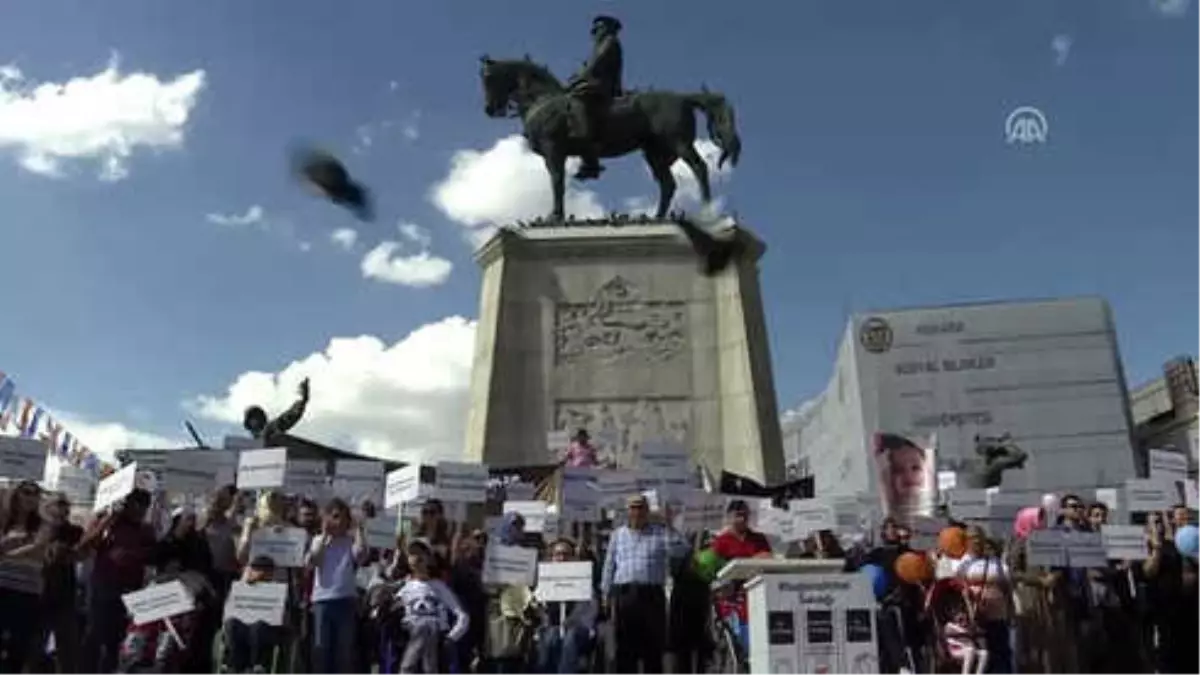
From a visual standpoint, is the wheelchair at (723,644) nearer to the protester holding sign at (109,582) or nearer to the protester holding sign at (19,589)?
the protester holding sign at (109,582)

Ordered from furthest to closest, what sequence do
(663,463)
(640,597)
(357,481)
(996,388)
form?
1. (996,388)
2. (663,463)
3. (357,481)
4. (640,597)

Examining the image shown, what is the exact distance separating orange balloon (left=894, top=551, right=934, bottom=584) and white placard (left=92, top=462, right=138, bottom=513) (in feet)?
21.5

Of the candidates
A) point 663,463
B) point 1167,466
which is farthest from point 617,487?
point 1167,466

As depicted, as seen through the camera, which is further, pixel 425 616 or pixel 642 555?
pixel 642 555

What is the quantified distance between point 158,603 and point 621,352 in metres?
12.4

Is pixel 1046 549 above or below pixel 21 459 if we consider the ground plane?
below

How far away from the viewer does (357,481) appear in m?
14.6

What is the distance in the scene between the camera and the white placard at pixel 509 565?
37.6 ft

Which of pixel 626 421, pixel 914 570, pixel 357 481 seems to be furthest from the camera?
pixel 626 421

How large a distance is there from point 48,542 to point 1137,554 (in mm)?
9459

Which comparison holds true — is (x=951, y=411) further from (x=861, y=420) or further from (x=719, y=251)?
(x=719, y=251)

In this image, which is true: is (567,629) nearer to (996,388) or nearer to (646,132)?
(646,132)

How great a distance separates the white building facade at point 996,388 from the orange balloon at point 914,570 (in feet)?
134

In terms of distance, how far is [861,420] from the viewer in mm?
56156
